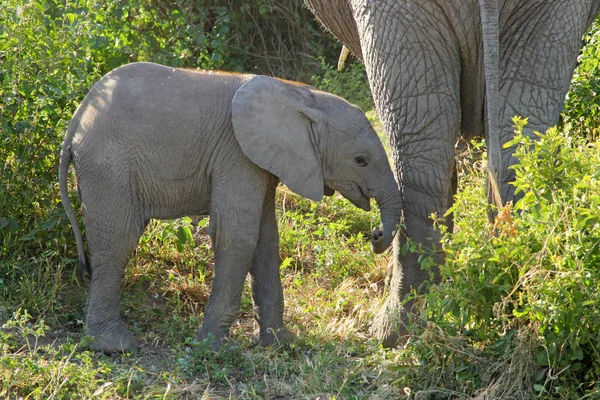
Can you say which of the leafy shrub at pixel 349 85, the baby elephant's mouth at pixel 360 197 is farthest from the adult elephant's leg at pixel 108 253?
the leafy shrub at pixel 349 85

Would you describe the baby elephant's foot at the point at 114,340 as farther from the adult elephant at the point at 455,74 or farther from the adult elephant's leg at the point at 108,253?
the adult elephant at the point at 455,74

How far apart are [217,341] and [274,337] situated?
367 millimetres

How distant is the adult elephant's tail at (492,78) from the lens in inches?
171

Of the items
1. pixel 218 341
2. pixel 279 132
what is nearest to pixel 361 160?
pixel 279 132

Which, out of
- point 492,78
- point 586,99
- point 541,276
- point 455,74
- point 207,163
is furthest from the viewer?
point 586,99

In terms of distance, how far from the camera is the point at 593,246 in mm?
3709

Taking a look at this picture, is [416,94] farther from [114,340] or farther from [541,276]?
[114,340]

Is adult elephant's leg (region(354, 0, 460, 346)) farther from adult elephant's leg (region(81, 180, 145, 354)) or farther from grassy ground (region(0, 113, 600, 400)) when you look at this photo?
adult elephant's leg (region(81, 180, 145, 354))

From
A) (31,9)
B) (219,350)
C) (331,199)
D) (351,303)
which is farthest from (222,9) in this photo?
(219,350)

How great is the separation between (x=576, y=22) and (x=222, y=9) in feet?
13.1

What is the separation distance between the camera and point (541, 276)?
3.83 m

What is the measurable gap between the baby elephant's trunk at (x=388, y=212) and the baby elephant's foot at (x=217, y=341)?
2.75 feet

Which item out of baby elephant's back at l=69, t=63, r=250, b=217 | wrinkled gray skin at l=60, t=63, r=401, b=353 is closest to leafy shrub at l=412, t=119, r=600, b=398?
wrinkled gray skin at l=60, t=63, r=401, b=353

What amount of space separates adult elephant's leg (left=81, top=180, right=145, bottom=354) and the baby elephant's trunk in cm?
116
